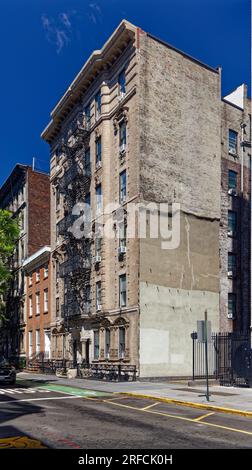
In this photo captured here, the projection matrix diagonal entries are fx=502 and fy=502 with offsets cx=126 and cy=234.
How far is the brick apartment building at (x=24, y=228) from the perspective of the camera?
5488 centimetres

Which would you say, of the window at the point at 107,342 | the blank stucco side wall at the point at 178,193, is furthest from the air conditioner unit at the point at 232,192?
the window at the point at 107,342

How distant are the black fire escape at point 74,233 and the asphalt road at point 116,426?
19.2 meters

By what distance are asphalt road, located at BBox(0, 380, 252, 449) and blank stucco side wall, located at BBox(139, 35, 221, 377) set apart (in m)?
12.7

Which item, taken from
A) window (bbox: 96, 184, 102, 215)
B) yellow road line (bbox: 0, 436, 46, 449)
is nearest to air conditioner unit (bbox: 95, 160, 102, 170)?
window (bbox: 96, 184, 102, 215)

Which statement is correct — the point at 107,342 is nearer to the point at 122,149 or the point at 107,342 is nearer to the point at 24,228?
the point at 122,149

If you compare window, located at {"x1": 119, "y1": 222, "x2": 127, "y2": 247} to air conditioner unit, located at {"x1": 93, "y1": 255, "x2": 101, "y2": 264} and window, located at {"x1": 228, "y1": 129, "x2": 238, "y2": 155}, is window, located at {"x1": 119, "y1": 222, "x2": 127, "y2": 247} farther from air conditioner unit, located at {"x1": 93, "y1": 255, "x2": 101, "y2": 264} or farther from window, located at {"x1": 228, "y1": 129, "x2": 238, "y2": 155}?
window, located at {"x1": 228, "y1": 129, "x2": 238, "y2": 155}

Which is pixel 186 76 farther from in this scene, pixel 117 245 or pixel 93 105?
pixel 117 245

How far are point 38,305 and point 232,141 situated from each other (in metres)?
25.1

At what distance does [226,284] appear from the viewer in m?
38.0

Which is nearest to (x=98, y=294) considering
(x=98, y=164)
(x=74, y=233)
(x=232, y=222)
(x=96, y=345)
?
(x=96, y=345)

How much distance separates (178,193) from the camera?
3531 centimetres

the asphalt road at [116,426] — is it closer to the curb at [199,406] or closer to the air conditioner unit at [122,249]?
the curb at [199,406]

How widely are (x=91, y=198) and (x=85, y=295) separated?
7560mm

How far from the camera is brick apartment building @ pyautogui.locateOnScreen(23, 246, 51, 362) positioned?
48.2 metres
